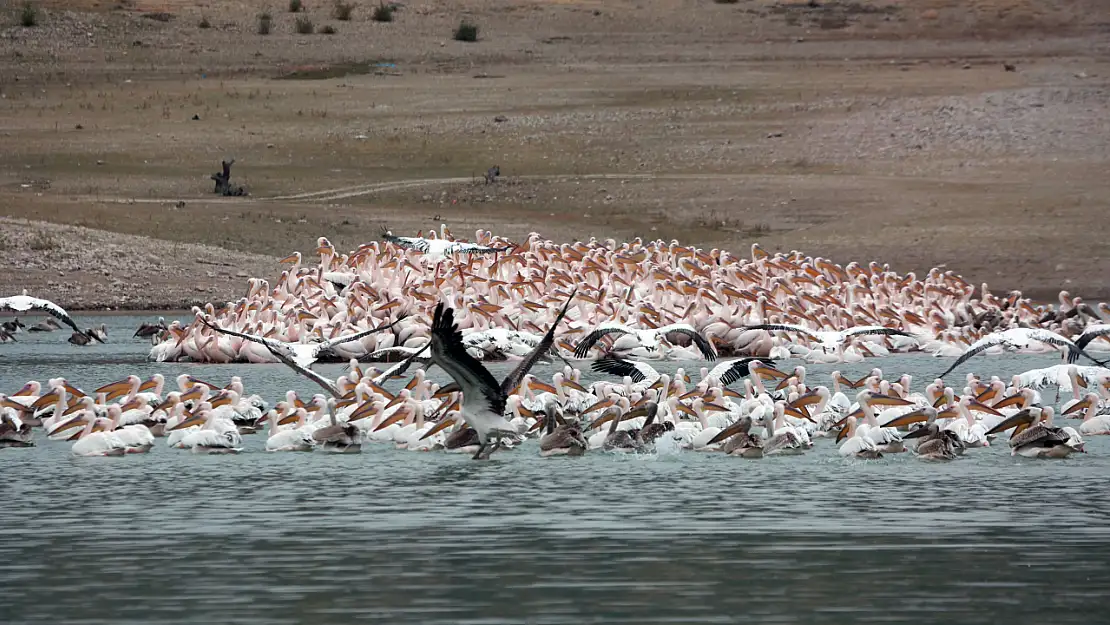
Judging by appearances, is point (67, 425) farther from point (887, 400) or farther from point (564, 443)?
point (887, 400)

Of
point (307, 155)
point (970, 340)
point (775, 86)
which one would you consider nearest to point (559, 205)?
point (307, 155)

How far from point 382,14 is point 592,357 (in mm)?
46843

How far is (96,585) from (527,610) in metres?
2.22

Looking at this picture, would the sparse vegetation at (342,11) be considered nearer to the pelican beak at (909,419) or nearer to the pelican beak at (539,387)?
the pelican beak at (539,387)

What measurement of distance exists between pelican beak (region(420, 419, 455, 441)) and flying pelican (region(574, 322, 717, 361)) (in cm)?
615

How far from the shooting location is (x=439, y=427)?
571 inches

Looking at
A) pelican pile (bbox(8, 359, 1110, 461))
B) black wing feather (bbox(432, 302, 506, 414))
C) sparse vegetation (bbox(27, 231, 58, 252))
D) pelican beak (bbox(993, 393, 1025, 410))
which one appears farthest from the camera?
sparse vegetation (bbox(27, 231, 58, 252))

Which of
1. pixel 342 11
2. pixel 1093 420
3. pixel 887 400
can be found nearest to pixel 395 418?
pixel 887 400

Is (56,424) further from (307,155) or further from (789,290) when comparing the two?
(307,155)

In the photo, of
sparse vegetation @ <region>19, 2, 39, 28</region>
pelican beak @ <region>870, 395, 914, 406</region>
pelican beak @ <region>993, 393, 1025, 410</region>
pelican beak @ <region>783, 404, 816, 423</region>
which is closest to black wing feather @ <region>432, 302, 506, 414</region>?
pelican beak @ <region>783, 404, 816, 423</region>

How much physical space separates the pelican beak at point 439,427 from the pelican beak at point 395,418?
321 mm

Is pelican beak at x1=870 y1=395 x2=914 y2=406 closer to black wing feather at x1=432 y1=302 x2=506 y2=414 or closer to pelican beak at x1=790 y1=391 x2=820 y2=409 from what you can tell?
pelican beak at x1=790 y1=391 x2=820 y2=409

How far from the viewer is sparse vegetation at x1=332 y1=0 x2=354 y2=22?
68.6 m

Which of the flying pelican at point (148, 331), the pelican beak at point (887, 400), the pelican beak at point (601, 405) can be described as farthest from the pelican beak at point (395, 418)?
the flying pelican at point (148, 331)
